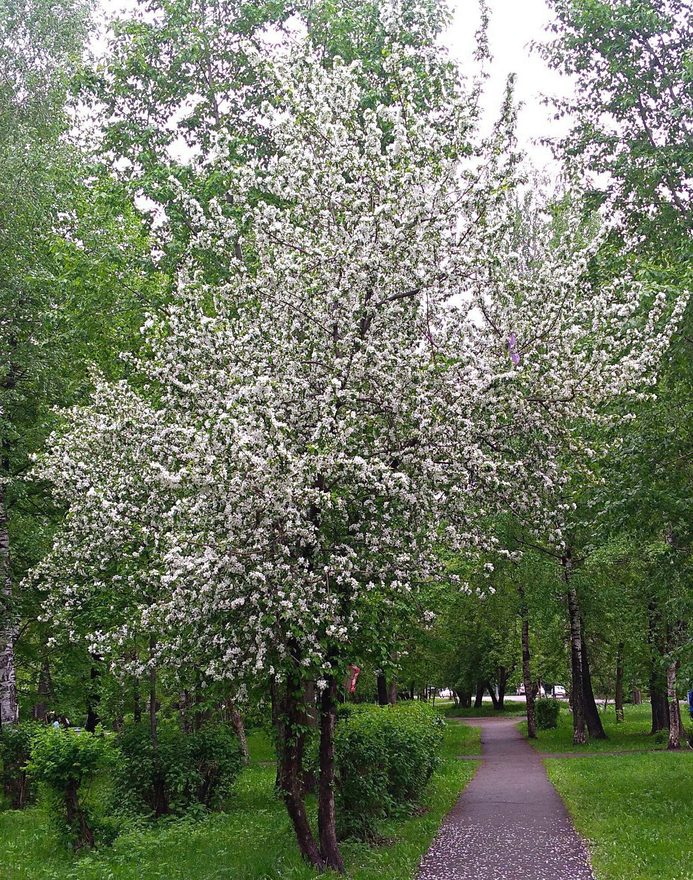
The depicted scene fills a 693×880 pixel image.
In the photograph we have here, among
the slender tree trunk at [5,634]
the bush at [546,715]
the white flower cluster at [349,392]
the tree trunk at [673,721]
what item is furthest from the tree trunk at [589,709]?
the white flower cluster at [349,392]

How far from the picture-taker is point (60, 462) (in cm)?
1097

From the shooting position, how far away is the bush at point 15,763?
41.2 ft

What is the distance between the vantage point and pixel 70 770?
9.44 meters

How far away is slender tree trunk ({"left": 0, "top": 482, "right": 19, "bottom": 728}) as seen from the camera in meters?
14.7

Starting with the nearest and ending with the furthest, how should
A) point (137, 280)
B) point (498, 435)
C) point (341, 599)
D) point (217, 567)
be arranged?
1. point (217, 567)
2. point (341, 599)
3. point (498, 435)
4. point (137, 280)

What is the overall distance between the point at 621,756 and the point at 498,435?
47.9ft

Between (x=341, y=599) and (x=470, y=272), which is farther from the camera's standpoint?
(x=470, y=272)

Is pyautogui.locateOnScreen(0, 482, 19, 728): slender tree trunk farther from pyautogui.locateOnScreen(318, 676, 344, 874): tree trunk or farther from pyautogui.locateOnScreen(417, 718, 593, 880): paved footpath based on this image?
pyautogui.locateOnScreen(417, 718, 593, 880): paved footpath

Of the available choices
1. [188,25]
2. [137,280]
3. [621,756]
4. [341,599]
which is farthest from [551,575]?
[188,25]

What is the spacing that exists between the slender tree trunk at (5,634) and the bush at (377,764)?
664 centimetres

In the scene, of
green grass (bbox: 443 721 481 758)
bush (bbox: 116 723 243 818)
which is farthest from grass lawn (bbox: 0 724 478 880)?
green grass (bbox: 443 721 481 758)

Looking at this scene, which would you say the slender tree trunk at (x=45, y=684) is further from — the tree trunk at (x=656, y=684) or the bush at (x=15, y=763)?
the tree trunk at (x=656, y=684)

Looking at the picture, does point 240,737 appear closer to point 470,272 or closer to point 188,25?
point 470,272

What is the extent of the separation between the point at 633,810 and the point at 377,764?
4232mm
